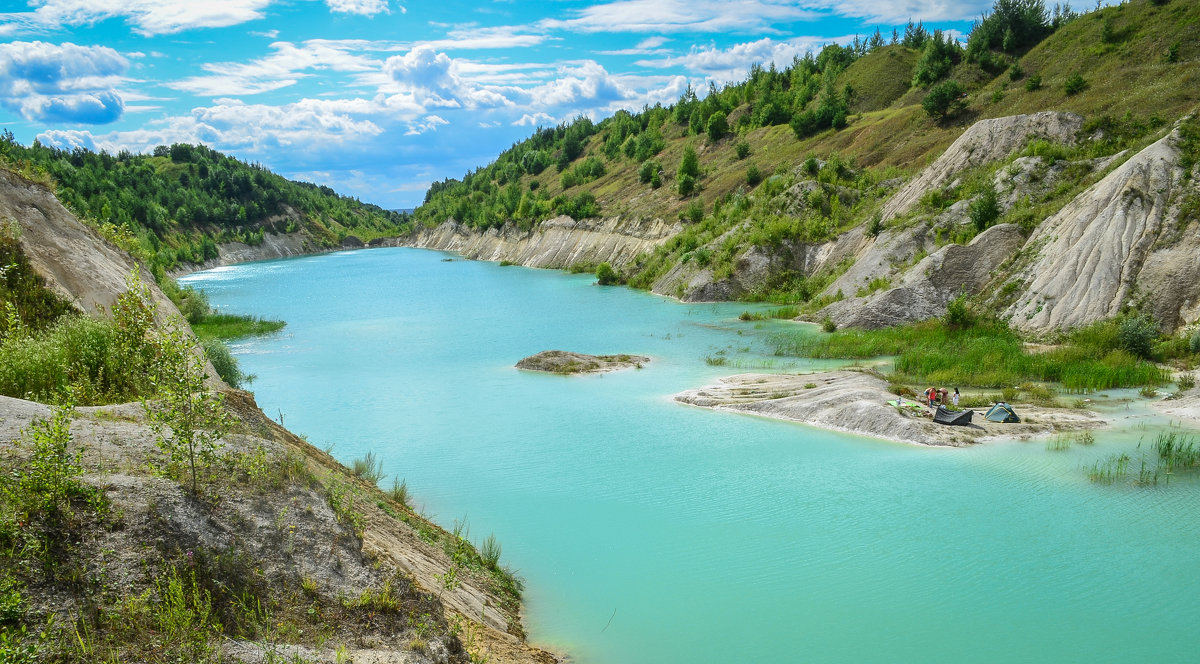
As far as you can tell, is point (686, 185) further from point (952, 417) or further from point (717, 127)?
point (952, 417)

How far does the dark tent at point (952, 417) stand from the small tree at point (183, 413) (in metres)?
17.1

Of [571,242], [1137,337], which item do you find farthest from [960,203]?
[571,242]

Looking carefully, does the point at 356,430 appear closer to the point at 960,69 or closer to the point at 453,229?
the point at 960,69

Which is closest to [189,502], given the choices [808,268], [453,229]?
[808,268]

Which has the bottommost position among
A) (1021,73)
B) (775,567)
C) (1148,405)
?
(775,567)

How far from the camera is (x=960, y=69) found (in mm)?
73750

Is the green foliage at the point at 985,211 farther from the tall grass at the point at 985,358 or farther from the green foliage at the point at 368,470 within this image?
the green foliage at the point at 368,470

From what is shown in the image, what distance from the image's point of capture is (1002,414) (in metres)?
19.4

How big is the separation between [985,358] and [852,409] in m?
7.78

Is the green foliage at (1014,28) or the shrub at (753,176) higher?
the green foliage at (1014,28)

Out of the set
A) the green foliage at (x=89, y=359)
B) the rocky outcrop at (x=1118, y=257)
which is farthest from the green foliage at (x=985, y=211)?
the green foliage at (x=89, y=359)

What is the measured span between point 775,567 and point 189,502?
920 centimetres

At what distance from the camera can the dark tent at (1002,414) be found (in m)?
19.3

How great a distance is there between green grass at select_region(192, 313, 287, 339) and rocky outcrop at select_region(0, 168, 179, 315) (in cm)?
2251
